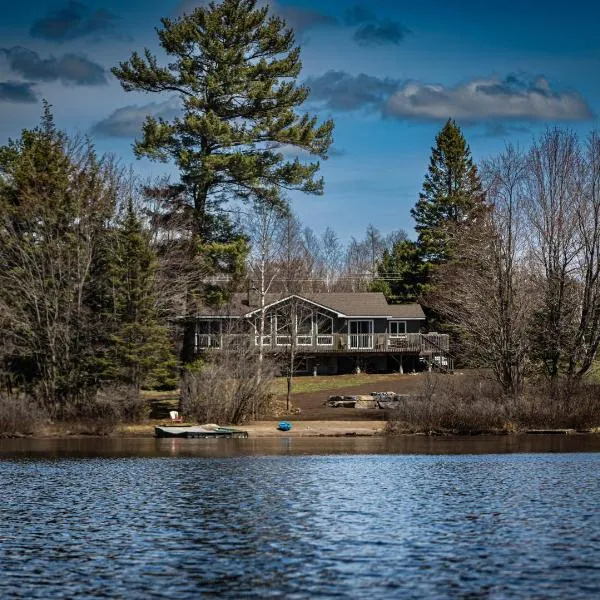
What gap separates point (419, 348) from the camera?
7569 centimetres

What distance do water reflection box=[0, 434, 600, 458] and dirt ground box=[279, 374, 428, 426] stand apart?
577cm

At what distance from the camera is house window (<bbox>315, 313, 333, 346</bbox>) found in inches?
3115

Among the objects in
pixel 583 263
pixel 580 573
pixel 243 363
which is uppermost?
pixel 583 263

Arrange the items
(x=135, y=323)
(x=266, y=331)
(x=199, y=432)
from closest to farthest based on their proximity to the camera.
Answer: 1. (x=199, y=432)
2. (x=135, y=323)
3. (x=266, y=331)

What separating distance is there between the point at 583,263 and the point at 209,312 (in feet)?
67.0

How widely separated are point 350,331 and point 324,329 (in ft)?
6.55

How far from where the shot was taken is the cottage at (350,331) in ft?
243

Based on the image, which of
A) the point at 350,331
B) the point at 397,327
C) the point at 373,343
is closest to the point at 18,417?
the point at 373,343

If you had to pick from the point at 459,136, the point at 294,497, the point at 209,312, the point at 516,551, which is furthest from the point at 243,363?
the point at 459,136

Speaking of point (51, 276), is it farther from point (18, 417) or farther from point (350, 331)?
point (350, 331)

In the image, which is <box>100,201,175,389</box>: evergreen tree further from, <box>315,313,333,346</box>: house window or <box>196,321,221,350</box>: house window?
<box>315,313,333,346</box>: house window

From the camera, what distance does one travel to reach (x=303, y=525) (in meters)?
24.5

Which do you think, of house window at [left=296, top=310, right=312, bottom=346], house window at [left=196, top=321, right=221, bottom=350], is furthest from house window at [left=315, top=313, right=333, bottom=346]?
house window at [left=196, top=321, right=221, bottom=350]

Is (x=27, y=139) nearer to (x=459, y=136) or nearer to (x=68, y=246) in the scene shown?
(x=68, y=246)
